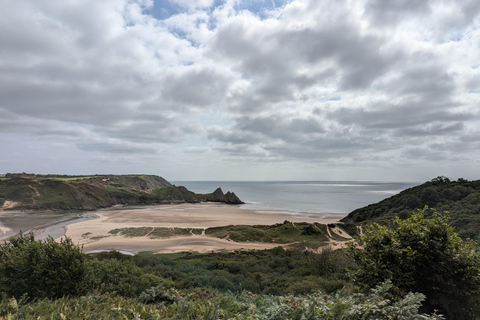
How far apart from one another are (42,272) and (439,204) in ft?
231

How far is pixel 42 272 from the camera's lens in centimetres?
1179

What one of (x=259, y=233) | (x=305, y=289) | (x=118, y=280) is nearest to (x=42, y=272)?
(x=118, y=280)

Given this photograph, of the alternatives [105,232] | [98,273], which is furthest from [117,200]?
[98,273]

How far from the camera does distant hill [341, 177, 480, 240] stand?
4194 cm

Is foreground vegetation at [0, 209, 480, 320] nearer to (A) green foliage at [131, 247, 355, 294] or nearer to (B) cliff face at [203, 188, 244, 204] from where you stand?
(A) green foliage at [131, 247, 355, 294]

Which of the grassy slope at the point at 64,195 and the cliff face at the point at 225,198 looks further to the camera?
the cliff face at the point at 225,198

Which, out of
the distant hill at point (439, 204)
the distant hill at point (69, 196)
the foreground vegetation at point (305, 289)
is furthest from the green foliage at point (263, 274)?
the distant hill at point (69, 196)

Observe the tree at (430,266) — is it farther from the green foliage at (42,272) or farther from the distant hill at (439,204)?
the distant hill at (439,204)

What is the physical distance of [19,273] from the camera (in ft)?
38.6

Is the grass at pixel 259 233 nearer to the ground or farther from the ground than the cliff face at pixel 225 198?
nearer to the ground

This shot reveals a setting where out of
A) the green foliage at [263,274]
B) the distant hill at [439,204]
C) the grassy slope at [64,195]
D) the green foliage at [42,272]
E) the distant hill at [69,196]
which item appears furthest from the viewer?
the grassy slope at [64,195]

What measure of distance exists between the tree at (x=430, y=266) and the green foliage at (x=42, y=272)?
1396 cm

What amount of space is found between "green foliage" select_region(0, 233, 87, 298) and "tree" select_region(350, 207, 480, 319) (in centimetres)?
1396

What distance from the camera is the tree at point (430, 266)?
8406 mm
